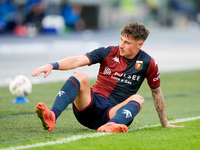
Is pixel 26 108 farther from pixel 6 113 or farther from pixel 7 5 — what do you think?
pixel 7 5

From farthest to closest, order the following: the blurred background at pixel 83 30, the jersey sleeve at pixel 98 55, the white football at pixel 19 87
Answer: the blurred background at pixel 83 30 → the white football at pixel 19 87 → the jersey sleeve at pixel 98 55

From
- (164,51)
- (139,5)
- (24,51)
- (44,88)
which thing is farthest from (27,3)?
(44,88)

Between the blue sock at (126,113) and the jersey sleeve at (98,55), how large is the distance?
2.17ft

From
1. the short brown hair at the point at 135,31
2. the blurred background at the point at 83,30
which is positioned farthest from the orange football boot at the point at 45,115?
the blurred background at the point at 83,30

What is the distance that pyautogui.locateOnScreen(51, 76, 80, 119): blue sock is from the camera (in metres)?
4.14

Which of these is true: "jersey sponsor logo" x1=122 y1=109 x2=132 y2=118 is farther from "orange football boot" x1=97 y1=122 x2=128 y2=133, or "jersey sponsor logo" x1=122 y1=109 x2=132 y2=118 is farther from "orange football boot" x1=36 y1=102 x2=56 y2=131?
"orange football boot" x1=36 y1=102 x2=56 y2=131

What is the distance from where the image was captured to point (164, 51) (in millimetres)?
22969

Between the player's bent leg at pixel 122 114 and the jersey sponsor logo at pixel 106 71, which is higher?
the jersey sponsor logo at pixel 106 71

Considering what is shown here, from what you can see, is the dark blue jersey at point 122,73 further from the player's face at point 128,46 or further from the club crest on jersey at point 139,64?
the player's face at point 128,46

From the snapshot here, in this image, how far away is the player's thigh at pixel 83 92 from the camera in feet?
14.1

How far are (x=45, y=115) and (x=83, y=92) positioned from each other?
66 cm

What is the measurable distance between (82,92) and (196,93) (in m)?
5.62

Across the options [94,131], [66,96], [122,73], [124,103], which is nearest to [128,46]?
[122,73]

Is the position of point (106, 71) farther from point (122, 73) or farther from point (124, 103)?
point (124, 103)
